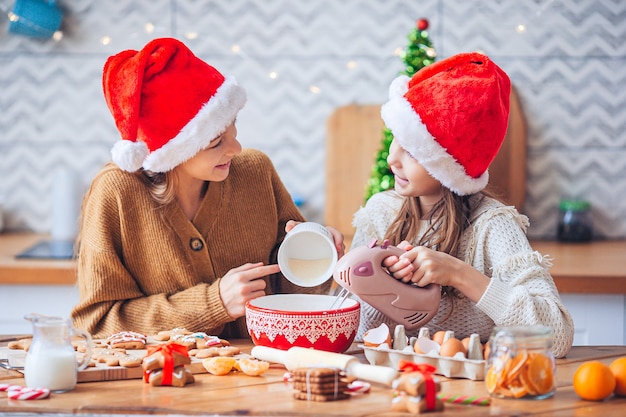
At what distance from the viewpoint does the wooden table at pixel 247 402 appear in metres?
1.22

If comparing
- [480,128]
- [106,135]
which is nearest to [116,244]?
[480,128]

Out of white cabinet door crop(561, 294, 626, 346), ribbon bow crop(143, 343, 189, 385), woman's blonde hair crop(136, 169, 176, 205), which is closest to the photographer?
ribbon bow crop(143, 343, 189, 385)

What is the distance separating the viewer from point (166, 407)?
1.23 metres

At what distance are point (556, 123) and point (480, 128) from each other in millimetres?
1596

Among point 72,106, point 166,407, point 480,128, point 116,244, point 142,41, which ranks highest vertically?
point 142,41

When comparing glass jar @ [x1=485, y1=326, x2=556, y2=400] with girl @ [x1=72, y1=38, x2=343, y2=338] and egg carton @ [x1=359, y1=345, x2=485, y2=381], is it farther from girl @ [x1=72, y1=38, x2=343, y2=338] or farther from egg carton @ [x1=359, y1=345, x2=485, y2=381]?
girl @ [x1=72, y1=38, x2=343, y2=338]

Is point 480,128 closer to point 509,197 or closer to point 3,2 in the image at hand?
point 509,197

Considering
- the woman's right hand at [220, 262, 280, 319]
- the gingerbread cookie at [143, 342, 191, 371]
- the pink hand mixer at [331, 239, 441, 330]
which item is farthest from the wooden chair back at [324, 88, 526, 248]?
the gingerbread cookie at [143, 342, 191, 371]

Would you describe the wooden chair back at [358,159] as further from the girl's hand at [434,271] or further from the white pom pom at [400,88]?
the girl's hand at [434,271]

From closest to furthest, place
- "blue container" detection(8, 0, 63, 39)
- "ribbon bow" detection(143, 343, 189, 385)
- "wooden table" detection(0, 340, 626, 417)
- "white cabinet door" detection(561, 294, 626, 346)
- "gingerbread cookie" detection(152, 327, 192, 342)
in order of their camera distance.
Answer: "wooden table" detection(0, 340, 626, 417)
"ribbon bow" detection(143, 343, 189, 385)
"gingerbread cookie" detection(152, 327, 192, 342)
"white cabinet door" detection(561, 294, 626, 346)
"blue container" detection(8, 0, 63, 39)

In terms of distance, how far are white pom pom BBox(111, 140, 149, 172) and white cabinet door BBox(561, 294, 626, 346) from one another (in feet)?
4.69

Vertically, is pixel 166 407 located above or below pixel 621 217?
below

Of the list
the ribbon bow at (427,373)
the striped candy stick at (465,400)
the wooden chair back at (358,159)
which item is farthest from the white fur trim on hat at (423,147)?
the wooden chair back at (358,159)

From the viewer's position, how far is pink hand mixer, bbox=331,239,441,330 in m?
1.53
